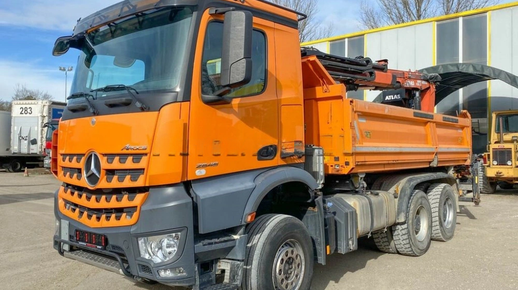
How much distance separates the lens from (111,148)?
11.9ft

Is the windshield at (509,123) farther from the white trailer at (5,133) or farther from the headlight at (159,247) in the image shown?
the white trailer at (5,133)

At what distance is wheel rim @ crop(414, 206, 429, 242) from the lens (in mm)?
6965

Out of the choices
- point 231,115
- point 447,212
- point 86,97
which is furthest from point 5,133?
point 231,115

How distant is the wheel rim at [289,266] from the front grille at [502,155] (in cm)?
1264

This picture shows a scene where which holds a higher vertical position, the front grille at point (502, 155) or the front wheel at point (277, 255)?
the front grille at point (502, 155)

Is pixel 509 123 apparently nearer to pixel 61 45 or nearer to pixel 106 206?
pixel 61 45

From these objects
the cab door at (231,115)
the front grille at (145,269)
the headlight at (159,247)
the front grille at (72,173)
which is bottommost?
the front grille at (145,269)

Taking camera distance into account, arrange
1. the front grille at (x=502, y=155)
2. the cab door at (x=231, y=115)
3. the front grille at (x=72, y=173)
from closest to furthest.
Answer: the cab door at (x=231, y=115)
the front grille at (x=72, y=173)
the front grille at (x=502, y=155)

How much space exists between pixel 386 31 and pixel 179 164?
60.6 feet

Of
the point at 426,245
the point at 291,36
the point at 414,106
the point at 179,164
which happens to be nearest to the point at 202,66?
the point at 179,164

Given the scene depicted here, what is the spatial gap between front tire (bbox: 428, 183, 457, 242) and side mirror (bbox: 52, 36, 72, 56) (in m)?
6.26

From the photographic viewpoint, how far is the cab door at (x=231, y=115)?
359cm

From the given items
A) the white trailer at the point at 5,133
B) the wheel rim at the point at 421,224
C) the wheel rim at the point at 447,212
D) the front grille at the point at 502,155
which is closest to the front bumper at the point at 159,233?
the wheel rim at the point at 421,224

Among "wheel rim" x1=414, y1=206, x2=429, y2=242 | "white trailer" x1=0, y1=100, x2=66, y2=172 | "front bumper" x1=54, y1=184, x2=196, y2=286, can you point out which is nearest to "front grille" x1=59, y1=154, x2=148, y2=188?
"front bumper" x1=54, y1=184, x2=196, y2=286
